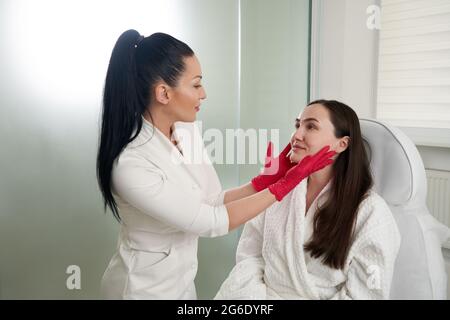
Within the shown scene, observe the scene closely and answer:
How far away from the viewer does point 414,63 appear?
7.38ft

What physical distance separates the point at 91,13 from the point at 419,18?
1.50 meters

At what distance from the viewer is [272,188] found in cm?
122

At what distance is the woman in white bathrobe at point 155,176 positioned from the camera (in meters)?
1.15

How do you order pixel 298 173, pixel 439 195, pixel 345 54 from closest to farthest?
pixel 298 173 < pixel 439 195 < pixel 345 54

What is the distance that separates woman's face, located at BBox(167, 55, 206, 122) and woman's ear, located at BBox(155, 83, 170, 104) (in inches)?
0.5

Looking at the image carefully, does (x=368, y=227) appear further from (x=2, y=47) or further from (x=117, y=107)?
(x=2, y=47)

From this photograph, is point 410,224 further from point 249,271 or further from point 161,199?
point 161,199

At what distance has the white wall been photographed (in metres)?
2.36

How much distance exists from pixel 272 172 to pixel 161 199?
0.48 m

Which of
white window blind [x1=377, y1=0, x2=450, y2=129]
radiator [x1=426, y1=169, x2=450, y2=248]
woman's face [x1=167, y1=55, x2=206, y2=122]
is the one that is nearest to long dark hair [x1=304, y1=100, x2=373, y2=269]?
woman's face [x1=167, y1=55, x2=206, y2=122]

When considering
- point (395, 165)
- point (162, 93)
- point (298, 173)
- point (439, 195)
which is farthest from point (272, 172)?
point (439, 195)

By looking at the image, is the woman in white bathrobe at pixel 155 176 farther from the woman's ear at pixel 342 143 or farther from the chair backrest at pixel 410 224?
the chair backrest at pixel 410 224

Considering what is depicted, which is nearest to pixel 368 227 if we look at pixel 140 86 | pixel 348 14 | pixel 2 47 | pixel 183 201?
pixel 183 201
